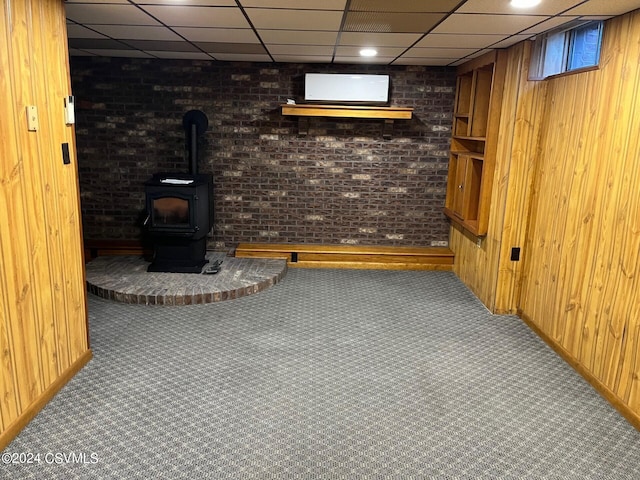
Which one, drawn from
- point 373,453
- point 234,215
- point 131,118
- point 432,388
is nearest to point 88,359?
point 373,453

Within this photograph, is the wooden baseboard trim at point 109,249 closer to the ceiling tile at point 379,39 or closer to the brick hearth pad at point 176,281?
the brick hearth pad at point 176,281

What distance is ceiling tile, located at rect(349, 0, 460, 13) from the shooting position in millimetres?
2520

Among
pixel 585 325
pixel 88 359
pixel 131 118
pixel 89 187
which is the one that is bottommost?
pixel 88 359

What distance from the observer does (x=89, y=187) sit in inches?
211

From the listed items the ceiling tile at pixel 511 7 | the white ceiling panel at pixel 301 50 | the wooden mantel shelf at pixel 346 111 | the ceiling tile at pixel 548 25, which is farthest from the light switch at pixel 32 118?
the ceiling tile at pixel 548 25

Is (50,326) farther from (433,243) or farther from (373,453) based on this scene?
(433,243)

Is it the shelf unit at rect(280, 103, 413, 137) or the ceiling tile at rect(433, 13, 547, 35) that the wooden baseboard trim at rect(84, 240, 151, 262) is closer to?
the shelf unit at rect(280, 103, 413, 137)

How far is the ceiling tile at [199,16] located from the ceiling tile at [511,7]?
1326 millimetres

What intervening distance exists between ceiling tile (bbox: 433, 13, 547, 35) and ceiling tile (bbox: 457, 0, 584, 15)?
0.10 m

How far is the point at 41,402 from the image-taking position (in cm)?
255

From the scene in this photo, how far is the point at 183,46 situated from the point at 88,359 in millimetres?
2763

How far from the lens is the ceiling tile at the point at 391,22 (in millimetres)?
2818

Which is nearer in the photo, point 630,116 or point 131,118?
point 630,116

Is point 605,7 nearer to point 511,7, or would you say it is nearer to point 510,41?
point 511,7
